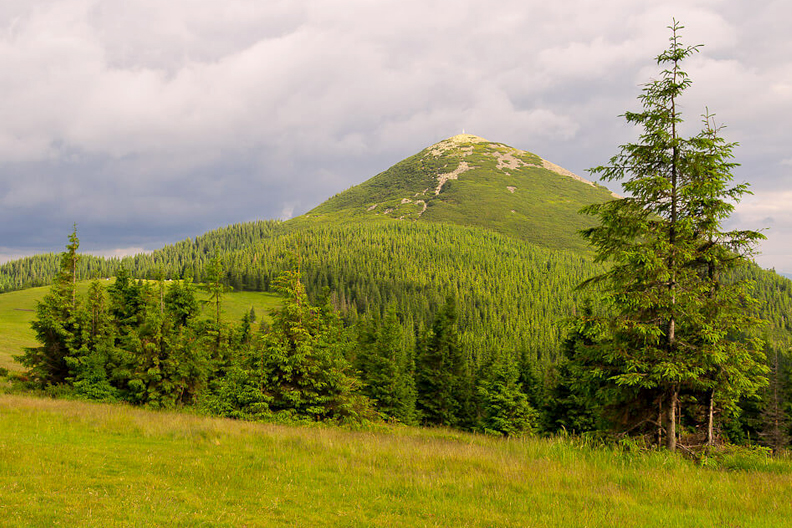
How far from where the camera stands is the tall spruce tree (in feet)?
37.0

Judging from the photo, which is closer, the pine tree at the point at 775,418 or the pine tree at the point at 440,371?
the pine tree at the point at 775,418

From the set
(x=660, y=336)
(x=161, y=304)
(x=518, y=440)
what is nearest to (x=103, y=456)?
(x=518, y=440)

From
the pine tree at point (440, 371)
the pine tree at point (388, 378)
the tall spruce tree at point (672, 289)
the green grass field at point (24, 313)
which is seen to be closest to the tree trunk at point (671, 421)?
the tall spruce tree at point (672, 289)

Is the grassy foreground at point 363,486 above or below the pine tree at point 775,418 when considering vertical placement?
above

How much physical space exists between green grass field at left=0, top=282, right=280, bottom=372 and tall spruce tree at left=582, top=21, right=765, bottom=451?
14794mm

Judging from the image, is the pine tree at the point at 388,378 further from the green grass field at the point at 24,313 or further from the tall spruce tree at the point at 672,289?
the tall spruce tree at the point at 672,289

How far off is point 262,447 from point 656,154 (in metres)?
15.7

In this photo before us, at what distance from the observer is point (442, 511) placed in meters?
6.86

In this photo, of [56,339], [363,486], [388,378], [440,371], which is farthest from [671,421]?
[56,339]

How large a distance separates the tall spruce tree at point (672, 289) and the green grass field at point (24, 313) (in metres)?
14.8

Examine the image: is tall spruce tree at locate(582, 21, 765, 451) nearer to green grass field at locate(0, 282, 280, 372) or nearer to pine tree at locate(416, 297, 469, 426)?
green grass field at locate(0, 282, 280, 372)

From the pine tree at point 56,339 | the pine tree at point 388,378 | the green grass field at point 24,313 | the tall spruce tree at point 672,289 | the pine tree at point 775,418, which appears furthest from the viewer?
the green grass field at point 24,313

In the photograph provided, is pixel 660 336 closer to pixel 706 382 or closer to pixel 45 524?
pixel 706 382

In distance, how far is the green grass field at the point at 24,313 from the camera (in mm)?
49931
